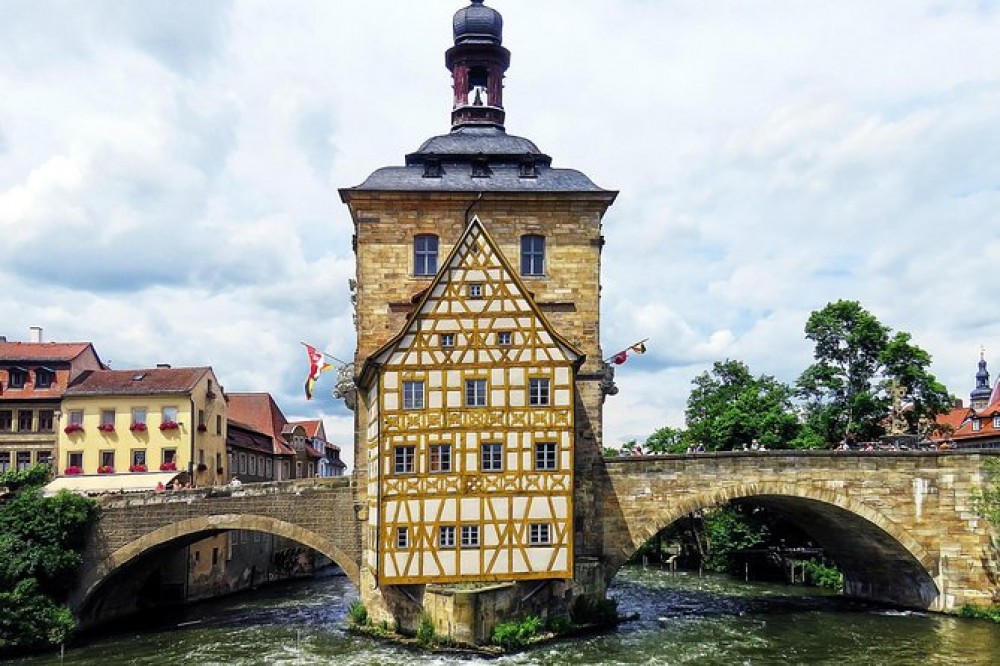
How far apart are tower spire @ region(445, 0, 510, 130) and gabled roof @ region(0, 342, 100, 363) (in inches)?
727

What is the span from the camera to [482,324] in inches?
1118

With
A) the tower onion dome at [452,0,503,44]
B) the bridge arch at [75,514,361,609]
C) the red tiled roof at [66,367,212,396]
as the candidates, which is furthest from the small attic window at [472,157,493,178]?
the red tiled roof at [66,367,212,396]

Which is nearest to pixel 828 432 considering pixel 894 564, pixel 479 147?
pixel 894 564

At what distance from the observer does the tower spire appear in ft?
120

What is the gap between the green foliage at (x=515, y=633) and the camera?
85.5 ft

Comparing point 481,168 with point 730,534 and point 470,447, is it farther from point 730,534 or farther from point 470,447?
point 730,534

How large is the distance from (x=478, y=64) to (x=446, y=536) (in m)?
18.1

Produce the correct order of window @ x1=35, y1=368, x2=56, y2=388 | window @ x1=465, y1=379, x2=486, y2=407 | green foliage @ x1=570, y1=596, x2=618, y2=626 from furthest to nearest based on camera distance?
1. window @ x1=35, y1=368, x2=56, y2=388
2. green foliage @ x1=570, y1=596, x2=618, y2=626
3. window @ x1=465, y1=379, x2=486, y2=407

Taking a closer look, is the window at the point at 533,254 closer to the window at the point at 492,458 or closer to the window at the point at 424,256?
the window at the point at 424,256

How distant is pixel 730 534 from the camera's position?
146 feet

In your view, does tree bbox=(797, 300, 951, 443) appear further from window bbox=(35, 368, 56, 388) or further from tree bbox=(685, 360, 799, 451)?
window bbox=(35, 368, 56, 388)

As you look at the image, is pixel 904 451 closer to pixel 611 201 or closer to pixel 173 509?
pixel 611 201

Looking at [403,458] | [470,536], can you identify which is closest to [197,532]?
[403,458]

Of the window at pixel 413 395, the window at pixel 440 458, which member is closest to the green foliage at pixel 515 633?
the window at pixel 440 458
